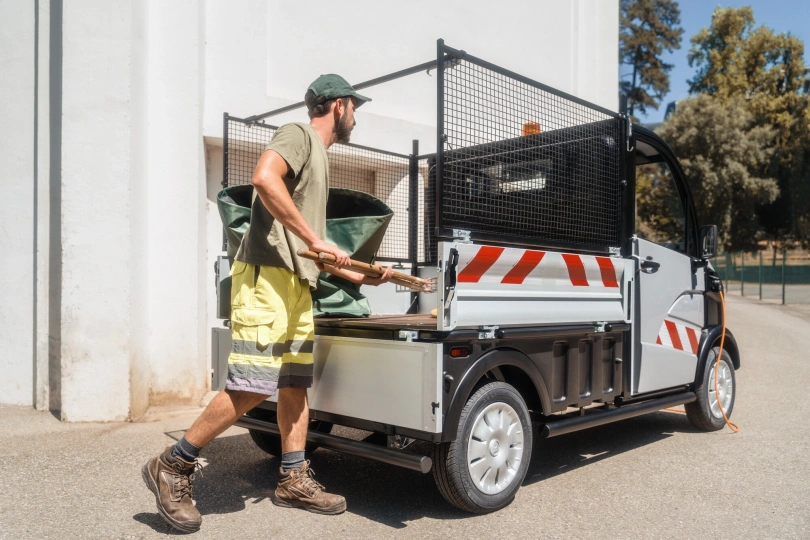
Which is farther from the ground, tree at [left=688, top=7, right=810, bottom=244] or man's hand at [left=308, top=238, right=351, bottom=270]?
tree at [left=688, top=7, right=810, bottom=244]

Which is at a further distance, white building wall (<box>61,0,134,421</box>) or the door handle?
white building wall (<box>61,0,134,421</box>)

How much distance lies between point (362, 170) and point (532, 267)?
309 cm

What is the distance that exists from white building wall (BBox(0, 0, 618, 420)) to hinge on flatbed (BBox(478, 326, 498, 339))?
3595mm

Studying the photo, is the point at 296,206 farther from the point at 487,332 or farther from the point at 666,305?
the point at 666,305

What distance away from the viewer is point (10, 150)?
6.72 metres

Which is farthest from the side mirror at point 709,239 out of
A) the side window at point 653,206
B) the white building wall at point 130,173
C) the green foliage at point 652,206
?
the green foliage at point 652,206

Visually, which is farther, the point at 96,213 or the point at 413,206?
the point at 413,206

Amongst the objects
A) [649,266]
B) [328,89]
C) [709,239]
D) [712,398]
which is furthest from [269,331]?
[712,398]

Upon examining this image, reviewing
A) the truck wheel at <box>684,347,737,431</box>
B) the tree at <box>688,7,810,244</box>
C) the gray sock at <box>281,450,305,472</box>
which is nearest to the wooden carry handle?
the gray sock at <box>281,450,305,472</box>

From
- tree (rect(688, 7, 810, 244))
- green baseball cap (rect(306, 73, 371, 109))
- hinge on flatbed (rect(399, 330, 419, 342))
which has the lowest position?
hinge on flatbed (rect(399, 330, 419, 342))

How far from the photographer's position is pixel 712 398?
19.4 feet

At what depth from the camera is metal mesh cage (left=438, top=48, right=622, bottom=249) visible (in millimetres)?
3789

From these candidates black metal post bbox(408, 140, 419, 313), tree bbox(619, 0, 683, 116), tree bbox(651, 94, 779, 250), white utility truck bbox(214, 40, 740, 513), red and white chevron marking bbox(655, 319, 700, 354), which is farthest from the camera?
tree bbox(619, 0, 683, 116)

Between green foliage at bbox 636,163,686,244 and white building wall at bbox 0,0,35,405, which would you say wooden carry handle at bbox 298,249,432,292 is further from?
green foliage at bbox 636,163,686,244
